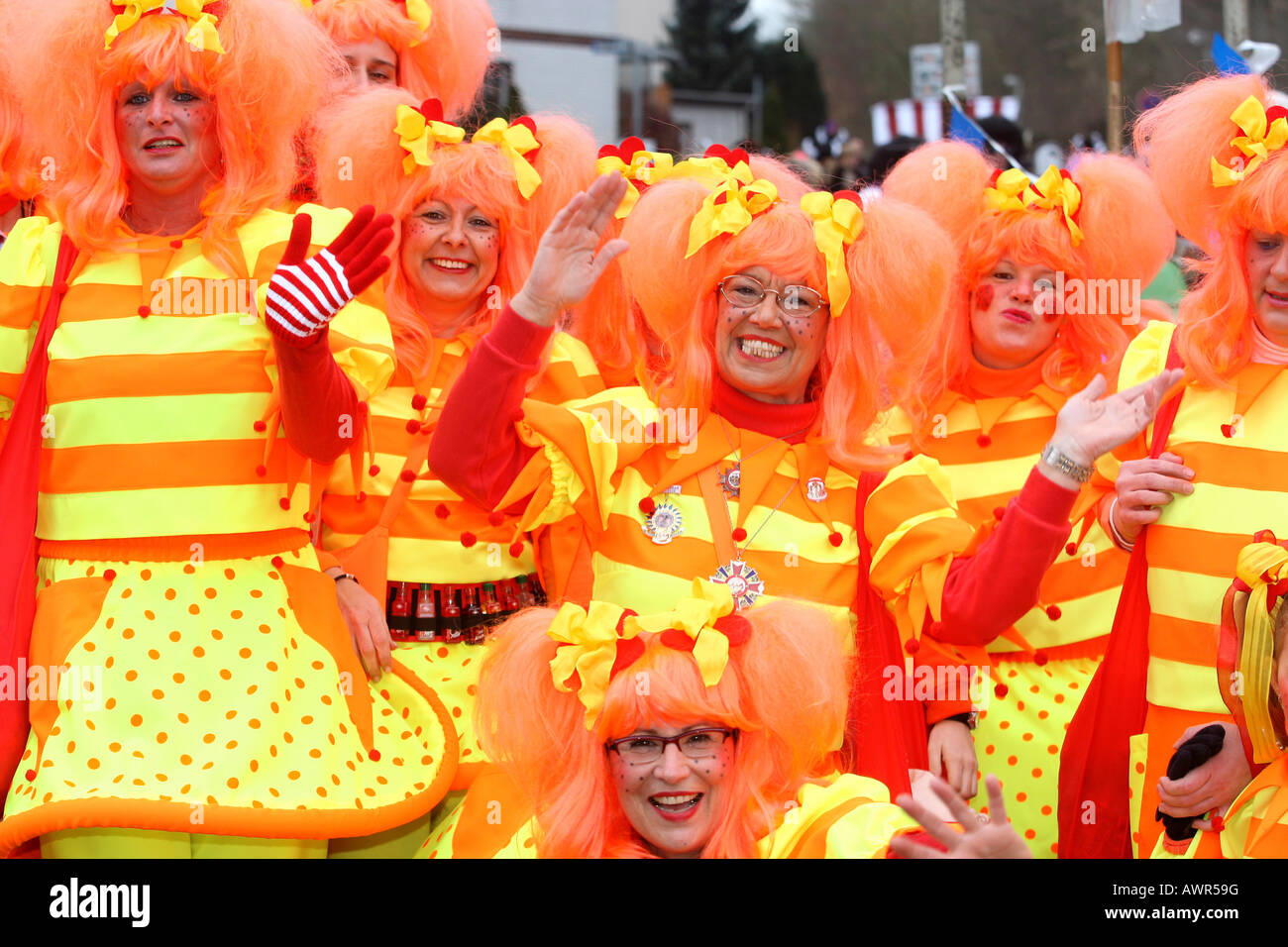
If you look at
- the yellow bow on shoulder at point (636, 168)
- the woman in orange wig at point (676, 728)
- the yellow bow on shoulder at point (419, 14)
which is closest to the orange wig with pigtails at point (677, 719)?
the woman in orange wig at point (676, 728)

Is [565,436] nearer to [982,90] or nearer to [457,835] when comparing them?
[457,835]

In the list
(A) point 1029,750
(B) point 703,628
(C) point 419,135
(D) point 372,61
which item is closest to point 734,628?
(B) point 703,628

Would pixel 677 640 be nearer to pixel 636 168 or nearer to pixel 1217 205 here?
pixel 1217 205

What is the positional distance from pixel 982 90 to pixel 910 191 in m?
21.5

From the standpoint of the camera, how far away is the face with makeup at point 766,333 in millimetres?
3516

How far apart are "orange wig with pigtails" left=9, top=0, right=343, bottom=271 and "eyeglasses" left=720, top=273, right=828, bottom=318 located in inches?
38.6

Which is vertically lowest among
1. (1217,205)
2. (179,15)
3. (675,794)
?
(675,794)

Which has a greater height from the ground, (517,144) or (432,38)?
(432,38)

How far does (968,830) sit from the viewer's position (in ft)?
8.06

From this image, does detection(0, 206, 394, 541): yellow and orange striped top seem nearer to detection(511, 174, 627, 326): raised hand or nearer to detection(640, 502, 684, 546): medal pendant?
detection(511, 174, 627, 326): raised hand

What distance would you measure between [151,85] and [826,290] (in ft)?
4.78

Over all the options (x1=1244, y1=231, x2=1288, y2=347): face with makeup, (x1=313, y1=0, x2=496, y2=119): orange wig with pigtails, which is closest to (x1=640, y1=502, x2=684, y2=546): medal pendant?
(x1=1244, y1=231, x2=1288, y2=347): face with makeup
